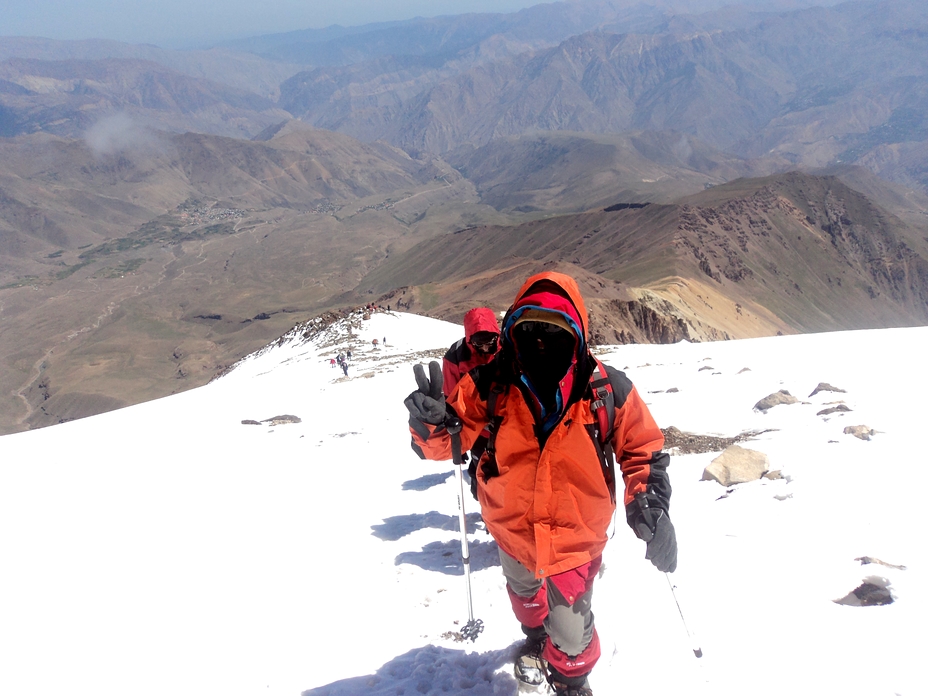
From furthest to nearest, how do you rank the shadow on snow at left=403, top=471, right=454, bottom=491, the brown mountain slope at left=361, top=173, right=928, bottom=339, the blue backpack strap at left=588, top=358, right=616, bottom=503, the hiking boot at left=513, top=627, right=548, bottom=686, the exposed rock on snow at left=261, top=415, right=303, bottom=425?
1. the brown mountain slope at left=361, top=173, right=928, bottom=339
2. the exposed rock on snow at left=261, top=415, right=303, bottom=425
3. the shadow on snow at left=403, top=471, right=454, bottom=491
4. the hiking boot at left=513, top=627, right=548, bottom=686
5. the blue backpack strap at left=588, top=358, right=616, bottom=503

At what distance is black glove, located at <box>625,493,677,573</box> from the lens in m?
3.72

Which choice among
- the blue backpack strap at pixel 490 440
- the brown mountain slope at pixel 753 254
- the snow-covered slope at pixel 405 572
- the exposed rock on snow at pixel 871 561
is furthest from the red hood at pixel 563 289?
the brown mountain slope at pixel 753 254

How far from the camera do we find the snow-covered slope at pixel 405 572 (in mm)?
4383

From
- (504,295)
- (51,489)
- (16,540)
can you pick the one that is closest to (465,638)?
(16,540)

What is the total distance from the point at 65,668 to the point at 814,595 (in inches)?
264

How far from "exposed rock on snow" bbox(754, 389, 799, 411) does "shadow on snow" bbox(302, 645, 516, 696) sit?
8.05 metres

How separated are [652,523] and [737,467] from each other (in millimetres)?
4515

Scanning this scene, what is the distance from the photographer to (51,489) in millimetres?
9945

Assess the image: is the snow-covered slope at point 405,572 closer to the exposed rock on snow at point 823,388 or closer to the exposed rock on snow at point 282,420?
the exposed rock on snow at point 823,388

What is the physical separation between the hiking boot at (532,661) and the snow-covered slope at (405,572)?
0.23 meters

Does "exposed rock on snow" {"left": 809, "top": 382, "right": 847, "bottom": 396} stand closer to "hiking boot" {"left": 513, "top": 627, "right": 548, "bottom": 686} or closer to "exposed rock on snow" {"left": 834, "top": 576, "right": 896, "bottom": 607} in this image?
"exposed rock on snow" {"left": 834, "top": 576, "right": 896, "bottom": 607}

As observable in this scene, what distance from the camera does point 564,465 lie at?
3615mm

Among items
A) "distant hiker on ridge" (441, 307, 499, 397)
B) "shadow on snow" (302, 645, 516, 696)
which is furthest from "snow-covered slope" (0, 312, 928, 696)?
"distant hiker on ridge" (441, 307, 499, 397)

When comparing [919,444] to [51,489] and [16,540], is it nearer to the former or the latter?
[16,540]
